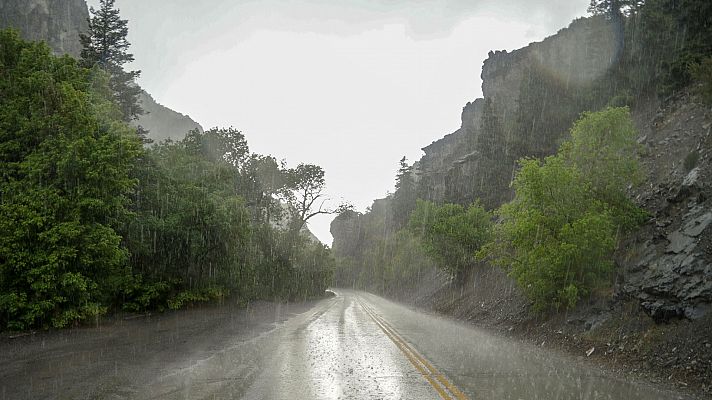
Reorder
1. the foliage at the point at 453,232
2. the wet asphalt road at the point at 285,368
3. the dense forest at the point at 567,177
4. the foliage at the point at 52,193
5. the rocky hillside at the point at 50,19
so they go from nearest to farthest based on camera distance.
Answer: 1. the wet asphalt road at the point at 285,368
2. the foliage at the point at 52,193
3. the dense forest at the point at 567,177
4. the foliage at the point at 453,232
5. the rocky hillside at the point at 50,19

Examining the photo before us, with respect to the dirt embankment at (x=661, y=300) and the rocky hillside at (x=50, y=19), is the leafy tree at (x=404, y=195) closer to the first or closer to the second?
the rocky hillside at (x=50, y=19)

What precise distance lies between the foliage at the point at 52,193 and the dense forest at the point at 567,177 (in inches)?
503

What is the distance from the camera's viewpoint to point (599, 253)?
1342 cm

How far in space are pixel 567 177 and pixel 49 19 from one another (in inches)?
3721

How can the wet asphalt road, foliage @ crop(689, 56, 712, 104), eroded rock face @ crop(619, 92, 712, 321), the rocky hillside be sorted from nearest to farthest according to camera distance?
the wet asphalt road
eroded rock face @ crop(619, 92, 712, 321)
foliage @ crop(689, 56, 712, 104)
the rocky hillside

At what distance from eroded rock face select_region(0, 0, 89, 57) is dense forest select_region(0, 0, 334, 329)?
2299 inches

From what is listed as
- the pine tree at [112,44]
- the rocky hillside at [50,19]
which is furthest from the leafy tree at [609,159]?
the rocky hillside at [50,19]

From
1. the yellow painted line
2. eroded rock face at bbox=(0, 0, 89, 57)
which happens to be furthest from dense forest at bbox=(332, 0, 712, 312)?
eroded rock face at bbox=(0, 0, 89, 57)

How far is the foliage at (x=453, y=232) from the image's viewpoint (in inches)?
1175

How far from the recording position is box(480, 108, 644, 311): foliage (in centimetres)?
1352

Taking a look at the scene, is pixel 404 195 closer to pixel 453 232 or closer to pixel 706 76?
pixel 453 232

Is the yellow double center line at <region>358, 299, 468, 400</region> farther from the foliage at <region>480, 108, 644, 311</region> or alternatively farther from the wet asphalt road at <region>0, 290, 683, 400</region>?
the foliage at <region>480, 108, 644, 311</region>

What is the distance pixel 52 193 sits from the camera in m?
13.8

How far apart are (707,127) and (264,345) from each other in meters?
17.8
